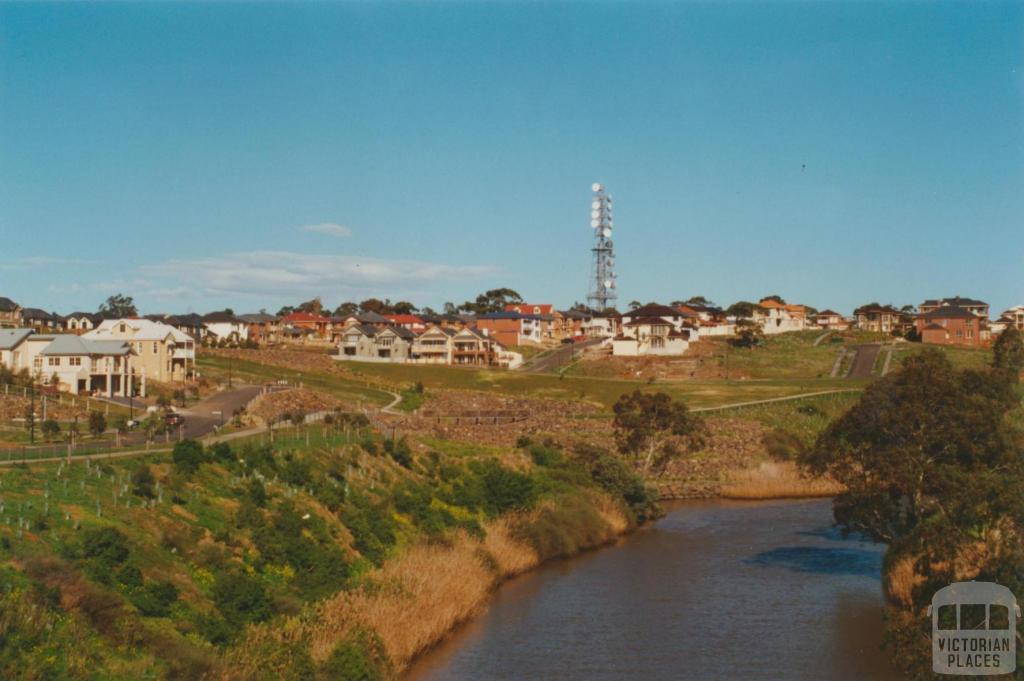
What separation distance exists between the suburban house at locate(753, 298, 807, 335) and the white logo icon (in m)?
148

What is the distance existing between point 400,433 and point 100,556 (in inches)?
1649

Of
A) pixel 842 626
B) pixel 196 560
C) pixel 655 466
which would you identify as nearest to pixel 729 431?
pixel 655 466

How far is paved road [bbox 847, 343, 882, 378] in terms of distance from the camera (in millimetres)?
120094

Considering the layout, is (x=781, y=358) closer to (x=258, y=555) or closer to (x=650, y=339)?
(x=650, y=339)

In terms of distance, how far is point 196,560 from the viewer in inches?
1222

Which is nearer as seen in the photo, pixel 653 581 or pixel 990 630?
pixel 990 630

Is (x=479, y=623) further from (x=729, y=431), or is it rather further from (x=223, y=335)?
(x=223, y=335)

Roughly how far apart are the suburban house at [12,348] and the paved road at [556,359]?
61884mm

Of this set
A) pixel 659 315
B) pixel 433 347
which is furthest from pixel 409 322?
pixel 659 315

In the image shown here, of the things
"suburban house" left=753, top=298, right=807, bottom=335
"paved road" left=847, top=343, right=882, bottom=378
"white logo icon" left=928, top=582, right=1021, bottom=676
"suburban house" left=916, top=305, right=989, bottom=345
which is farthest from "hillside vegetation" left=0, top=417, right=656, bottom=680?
"suburban house" left=753, top=298, right=807, bottom=335

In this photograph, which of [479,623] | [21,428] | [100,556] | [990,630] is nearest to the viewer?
[990,630]

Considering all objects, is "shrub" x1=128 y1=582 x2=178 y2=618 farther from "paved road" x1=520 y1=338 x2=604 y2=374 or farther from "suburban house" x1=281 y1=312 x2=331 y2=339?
"suburban house" x1=281 y1=312 x2=331 y2=339

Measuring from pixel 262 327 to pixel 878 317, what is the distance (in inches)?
4253

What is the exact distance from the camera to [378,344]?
465 feet
